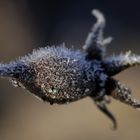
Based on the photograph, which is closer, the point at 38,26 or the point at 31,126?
the point at 31,126

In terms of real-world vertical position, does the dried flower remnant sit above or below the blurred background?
below

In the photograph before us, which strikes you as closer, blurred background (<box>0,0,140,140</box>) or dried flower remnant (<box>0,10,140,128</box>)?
dried flower remnant (<box>0,10,140,128</box>)

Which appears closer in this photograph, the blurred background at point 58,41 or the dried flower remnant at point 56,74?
the dried flower remnant at point 56,74

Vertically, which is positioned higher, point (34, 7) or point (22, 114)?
point (34, 7)

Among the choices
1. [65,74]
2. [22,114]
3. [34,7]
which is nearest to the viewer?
[65,74]

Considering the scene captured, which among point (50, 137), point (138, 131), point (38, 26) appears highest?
point (38, 26)

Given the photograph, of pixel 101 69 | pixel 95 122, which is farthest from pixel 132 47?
pixel 101 69

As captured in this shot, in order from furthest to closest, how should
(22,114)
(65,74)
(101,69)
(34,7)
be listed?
(34,7), (22,114), (101,69), (65,74)

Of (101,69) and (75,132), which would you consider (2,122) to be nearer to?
(75,132)
